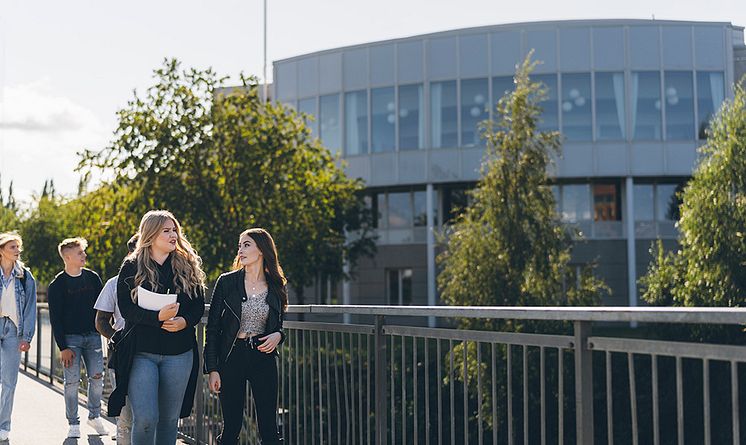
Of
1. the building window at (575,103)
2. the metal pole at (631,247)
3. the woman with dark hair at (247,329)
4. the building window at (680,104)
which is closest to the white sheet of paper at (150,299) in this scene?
the woman with dark hair at (247,329)

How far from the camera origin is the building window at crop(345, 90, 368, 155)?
38.6m

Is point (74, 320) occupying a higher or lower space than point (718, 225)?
lower

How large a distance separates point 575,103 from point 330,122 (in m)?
9.44

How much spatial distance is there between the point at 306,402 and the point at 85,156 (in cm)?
1942

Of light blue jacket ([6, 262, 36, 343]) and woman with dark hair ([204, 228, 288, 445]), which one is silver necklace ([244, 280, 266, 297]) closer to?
woman with dark hair ([204, 228, 288, 445])

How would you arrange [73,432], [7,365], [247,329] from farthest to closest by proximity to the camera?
1. [73,432]
2. [7,365]
3. [247,329]

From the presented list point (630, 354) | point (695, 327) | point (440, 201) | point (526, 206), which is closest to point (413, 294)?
point (440, 201)

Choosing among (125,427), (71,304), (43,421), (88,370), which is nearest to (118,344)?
(125,427)

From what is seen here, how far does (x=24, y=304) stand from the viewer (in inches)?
361

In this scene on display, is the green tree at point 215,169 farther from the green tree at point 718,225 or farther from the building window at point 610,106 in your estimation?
the building window at point 610,106

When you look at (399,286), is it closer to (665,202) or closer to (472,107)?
(472,107)

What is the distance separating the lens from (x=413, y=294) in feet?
127

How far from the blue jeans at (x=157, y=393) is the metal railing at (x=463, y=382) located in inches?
41.1

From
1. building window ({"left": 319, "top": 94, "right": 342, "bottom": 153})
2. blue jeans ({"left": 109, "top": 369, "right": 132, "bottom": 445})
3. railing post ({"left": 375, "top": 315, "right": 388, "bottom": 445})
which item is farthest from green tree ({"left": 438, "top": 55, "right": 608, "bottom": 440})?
railing post ({"left": 375, "top": 315, "right": 388, "bottom": 445})
